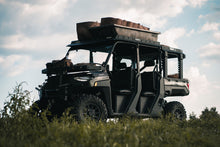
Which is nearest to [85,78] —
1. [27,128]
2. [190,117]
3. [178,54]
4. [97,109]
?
[97,109]

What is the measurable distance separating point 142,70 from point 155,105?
125 cm

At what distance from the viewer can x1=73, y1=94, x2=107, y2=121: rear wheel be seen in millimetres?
8016

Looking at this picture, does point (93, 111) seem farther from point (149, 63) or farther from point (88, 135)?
point (149, 63)

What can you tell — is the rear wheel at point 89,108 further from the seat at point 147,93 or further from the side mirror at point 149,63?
the side mirror at point 149,63

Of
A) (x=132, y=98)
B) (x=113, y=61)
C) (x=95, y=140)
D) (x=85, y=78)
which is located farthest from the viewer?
(x=113, y=61)

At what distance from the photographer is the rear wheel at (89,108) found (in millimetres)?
8016

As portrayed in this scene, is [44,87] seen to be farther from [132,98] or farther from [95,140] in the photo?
[95,140]

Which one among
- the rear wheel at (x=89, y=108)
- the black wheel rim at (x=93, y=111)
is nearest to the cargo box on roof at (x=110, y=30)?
the rear wheel at (x=89, y=108)

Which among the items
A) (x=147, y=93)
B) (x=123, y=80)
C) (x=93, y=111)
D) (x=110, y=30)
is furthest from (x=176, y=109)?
(x=93, y=111)

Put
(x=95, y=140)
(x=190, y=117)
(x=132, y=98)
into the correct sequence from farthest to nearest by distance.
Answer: (x=190, y=117) → (x=132, y=98) → (x=95, y=140)

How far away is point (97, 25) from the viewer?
32.1 feet

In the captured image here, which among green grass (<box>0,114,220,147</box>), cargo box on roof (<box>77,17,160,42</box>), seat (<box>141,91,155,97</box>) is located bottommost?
green grass (<box>0,114,220,147</box>)

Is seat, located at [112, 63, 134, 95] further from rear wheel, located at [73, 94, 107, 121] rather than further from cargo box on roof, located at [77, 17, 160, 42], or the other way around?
rear wheel, located at [73, 94, 107, 121]

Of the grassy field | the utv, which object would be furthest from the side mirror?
the grassy field
